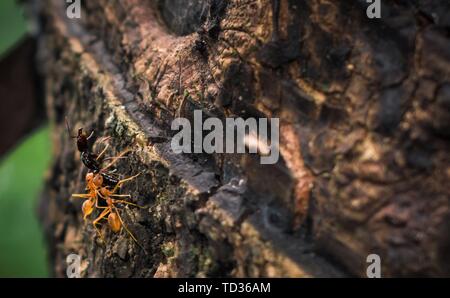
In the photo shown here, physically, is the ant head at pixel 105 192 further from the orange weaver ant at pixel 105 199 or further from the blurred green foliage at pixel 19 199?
the blurred green foliage at pixel 19 199

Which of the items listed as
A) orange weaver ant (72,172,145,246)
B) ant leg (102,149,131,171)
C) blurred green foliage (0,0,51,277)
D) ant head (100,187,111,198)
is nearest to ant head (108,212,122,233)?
orange weaver ant (72,172,145,246)

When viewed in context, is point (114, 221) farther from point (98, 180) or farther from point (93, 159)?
point (93, 159)

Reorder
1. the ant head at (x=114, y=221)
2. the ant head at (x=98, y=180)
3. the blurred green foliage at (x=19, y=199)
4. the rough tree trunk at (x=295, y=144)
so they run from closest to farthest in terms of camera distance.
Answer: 1. the rough tree trunk at (x=295, y=144)
2. the ant head at (x=114, y=221)
3. the ant head at (x=98, y=180)
4. the blurred green foliage at (x=19, y=199)

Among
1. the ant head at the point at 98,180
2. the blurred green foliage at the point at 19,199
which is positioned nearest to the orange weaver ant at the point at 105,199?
the ant head at the point at 98,180

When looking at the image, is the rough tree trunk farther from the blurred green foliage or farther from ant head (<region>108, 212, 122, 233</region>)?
the blurred green foliage

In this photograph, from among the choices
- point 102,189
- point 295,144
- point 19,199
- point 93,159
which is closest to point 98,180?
point 102,189

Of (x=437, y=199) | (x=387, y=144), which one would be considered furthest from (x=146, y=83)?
(x=437, y=199)
